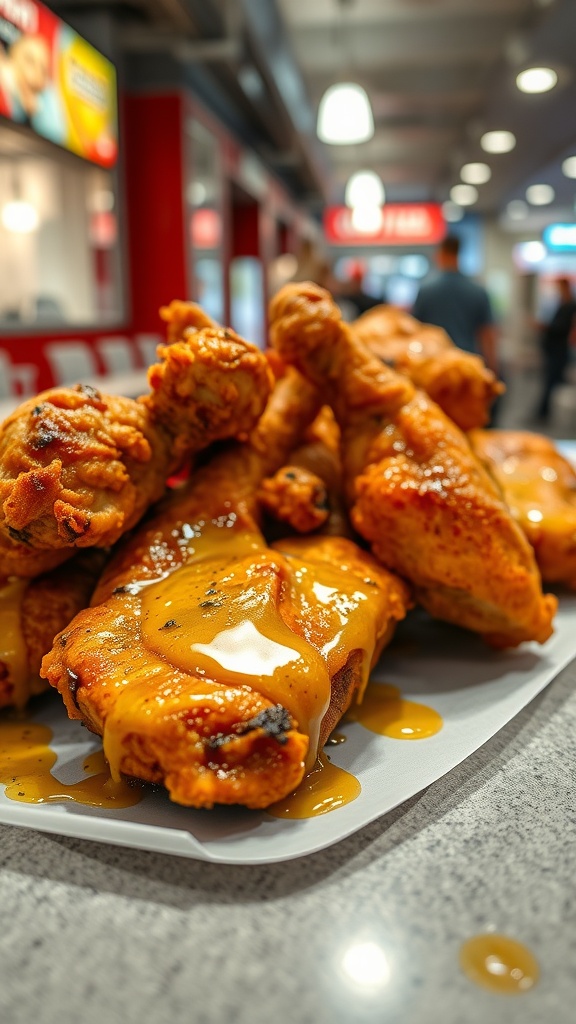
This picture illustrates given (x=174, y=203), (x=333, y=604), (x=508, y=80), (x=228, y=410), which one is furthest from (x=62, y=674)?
(x=508, y=80)

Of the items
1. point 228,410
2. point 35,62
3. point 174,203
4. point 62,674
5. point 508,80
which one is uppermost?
point 508,80

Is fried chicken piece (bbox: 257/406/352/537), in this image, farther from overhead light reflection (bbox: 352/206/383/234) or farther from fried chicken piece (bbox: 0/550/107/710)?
overhead light reflection (bbox: 352/206/383/234)

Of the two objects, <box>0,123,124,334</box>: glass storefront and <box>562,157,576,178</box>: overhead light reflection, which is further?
<box>562,157,576,178</box>: overhead light reflection

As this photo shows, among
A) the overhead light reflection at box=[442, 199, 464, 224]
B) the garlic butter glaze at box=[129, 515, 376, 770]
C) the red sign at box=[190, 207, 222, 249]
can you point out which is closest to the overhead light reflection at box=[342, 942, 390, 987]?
the garlic butter glaze at box=[129, 515, 376, 770]

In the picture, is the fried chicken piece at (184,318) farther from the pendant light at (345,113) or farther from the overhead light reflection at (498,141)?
the overhead light reflection at (498,141)

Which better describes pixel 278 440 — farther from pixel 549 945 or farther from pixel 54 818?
pixel 549 945

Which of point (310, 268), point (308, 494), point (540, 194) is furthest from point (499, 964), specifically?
point (540, 194)
